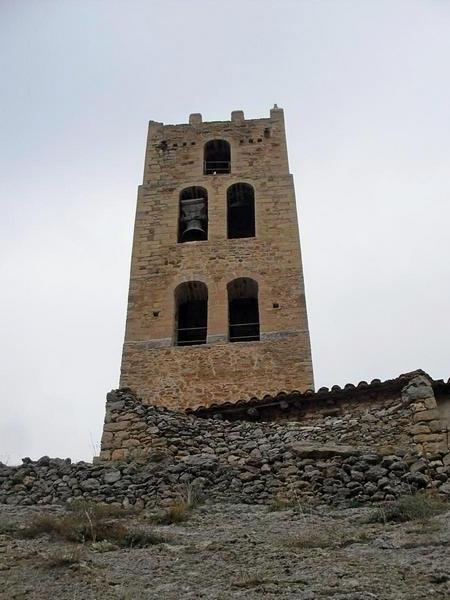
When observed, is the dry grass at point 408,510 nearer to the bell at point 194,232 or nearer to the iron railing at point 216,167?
the bell at point 194,232

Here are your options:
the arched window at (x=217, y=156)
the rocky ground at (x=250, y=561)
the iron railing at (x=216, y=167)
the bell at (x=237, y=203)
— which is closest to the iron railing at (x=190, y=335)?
the bell at (x=237, y=203)

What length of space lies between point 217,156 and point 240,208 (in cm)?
275

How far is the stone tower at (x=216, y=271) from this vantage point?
16.9m

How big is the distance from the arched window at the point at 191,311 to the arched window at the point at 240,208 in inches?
126

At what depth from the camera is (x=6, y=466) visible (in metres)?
10.0

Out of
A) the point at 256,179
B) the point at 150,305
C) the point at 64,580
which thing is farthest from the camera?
the point at 256,179

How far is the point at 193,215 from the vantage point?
21.4 m

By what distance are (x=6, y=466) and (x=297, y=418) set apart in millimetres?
4730

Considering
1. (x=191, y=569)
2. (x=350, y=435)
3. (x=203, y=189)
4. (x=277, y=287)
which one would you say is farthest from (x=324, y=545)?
(x=203, y=189)

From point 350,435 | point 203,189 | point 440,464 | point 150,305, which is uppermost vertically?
point 203,189

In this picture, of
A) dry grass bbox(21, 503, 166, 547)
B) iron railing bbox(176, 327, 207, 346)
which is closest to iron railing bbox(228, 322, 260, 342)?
iron railing bbox(176, 327, 207, 346)

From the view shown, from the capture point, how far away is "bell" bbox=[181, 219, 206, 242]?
20.8 meters

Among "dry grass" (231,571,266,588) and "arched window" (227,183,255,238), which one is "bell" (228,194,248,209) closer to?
"arched window" (227,183,255,238)

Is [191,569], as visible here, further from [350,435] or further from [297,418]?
[297,418]
